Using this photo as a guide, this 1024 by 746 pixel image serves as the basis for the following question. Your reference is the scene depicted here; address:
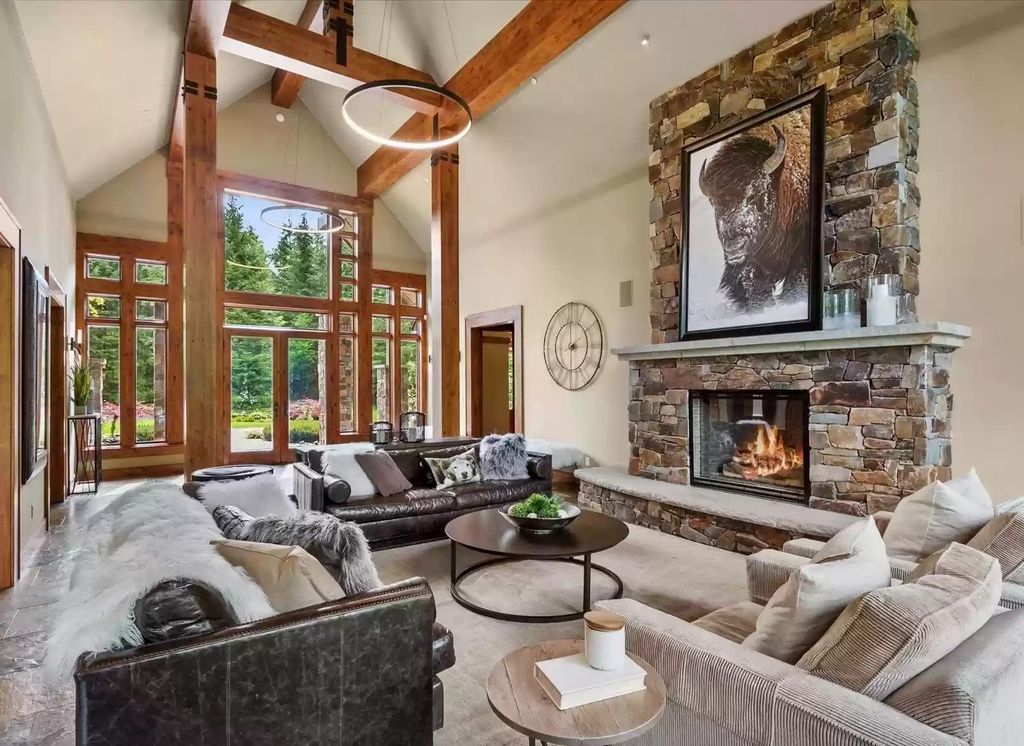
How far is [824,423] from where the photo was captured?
157 inches

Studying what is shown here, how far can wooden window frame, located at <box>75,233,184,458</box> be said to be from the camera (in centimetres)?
757

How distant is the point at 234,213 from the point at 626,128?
636 cm

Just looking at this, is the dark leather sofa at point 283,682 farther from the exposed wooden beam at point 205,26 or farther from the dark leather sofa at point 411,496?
the exposed wooden beam at point 205,26

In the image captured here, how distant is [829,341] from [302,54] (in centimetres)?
543

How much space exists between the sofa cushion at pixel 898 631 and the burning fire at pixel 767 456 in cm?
312

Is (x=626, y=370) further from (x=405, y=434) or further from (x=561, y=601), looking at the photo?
(x=561, y=601)

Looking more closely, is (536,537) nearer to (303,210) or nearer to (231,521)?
(231,521)

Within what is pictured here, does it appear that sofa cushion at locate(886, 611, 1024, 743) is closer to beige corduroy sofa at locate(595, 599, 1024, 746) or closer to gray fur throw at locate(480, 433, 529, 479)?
beige corduroy sofa at locate(595, 599, 1024, 746)

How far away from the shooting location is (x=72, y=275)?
7.13 m

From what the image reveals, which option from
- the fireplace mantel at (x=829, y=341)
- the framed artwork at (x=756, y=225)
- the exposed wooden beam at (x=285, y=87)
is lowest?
the fireplace mantel at (x=829, y=341)

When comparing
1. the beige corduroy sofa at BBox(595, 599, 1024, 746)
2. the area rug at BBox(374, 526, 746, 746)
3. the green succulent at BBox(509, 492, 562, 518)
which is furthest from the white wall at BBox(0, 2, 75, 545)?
the beige corduroy sofa at BBox(595, 599, 1024, 746)

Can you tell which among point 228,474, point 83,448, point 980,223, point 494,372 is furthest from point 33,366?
point 980,223

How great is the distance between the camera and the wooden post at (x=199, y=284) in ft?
16.5

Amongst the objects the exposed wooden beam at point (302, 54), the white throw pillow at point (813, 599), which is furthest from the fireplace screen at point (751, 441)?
the exposed wooden beam at point (302, 54)
